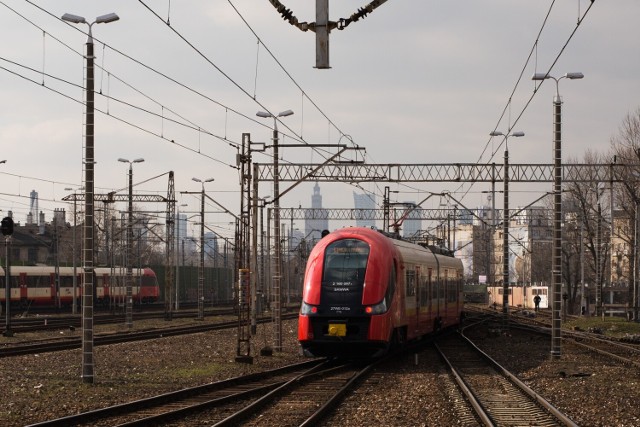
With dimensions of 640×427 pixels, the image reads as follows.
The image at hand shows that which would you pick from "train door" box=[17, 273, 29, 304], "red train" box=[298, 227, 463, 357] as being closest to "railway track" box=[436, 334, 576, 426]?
"red train" box=[298, 227, 463, 357]

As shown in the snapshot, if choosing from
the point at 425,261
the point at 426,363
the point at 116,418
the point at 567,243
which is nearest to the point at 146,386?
the point at 116,418

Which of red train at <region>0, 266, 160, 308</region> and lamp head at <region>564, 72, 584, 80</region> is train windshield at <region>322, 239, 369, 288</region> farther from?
red train at <region>0, 266, 160, 308</region>

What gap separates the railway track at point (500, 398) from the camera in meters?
16.8

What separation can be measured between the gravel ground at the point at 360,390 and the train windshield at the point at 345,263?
2.58 m

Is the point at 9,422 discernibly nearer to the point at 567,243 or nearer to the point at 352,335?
the point at 352,335

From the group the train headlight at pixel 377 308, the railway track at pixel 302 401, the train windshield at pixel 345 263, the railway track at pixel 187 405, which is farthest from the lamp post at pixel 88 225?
the train headlight at pixel 377 308

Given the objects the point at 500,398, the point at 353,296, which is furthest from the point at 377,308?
the point at 500,398

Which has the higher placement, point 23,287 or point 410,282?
point 410,282

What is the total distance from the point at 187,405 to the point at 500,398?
240 inches

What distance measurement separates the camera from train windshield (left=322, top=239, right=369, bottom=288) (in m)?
27.8

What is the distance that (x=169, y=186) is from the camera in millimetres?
56500

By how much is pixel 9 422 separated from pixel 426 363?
14784mm

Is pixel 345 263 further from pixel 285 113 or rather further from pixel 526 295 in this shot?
pixel 526 295

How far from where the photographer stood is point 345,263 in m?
28.1
